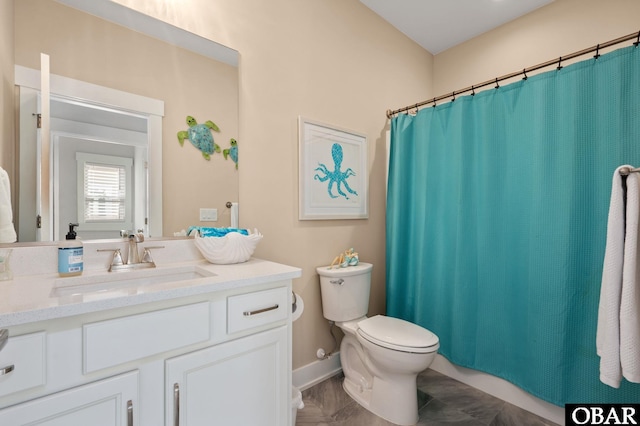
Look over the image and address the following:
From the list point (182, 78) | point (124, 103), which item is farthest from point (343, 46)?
point (124, 103)

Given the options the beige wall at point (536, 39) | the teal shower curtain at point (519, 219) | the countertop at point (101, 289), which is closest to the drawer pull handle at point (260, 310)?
the countertop at point (101, 289)

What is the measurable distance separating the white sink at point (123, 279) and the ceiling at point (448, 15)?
224 cm

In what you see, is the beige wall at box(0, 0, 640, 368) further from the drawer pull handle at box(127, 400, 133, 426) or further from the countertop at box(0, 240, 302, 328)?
the drawer pull handle at box(127, 400, 133, 426)

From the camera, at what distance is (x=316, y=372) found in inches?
76.7

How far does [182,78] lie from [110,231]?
80cm

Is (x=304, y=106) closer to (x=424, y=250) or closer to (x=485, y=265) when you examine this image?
(x=424, y=250)

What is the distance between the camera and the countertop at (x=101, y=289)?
72 cm

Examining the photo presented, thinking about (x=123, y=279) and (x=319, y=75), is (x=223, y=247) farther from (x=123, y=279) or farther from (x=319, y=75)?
(x=319, y=75)

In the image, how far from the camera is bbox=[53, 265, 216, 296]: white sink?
1.03m

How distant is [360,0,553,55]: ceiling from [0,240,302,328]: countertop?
2170mm

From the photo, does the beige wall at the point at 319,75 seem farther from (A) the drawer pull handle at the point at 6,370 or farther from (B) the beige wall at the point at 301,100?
(A) the drawer pull handle at the point at 6,370

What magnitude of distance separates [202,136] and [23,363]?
111 centimetres

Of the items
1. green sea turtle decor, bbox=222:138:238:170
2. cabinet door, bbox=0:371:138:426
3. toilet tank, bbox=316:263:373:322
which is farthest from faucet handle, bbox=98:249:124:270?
toilet tank, bbox=316:263:373:322

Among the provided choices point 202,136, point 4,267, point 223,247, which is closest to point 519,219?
point 223,247
